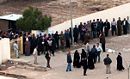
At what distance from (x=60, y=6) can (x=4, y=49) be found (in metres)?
16.5

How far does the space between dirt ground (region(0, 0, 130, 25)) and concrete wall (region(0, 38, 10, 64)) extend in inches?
457

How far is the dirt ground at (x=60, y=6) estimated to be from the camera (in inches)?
1734

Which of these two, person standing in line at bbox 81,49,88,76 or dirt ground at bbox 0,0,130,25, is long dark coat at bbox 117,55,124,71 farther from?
dirt ground at bbox 0,0,130,25

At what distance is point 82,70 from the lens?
28938mm

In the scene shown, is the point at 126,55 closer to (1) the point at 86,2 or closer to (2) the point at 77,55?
(2) the point at 77,55

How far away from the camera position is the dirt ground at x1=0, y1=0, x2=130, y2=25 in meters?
44.0

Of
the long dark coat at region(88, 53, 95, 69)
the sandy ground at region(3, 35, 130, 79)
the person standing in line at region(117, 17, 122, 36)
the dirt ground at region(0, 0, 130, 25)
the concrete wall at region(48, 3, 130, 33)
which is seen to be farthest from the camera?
the dirt ground at region(0, 0, 130, 25)

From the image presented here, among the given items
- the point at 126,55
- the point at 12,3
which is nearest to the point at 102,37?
the point at 126,55

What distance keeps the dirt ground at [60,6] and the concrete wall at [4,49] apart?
38.1 feet

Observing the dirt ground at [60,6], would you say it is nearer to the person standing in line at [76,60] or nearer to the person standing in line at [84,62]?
the person standing in line at [76,60]

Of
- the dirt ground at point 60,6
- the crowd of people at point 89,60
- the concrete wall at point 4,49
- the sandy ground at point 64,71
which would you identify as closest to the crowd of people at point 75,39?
the crowd of people at point 89,60

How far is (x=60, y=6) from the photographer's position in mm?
46594

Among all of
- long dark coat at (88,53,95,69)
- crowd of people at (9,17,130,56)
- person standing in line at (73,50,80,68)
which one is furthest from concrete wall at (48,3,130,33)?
long dark coat at (88,53,95,69)

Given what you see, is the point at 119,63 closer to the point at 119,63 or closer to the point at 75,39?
the point at 119,63
